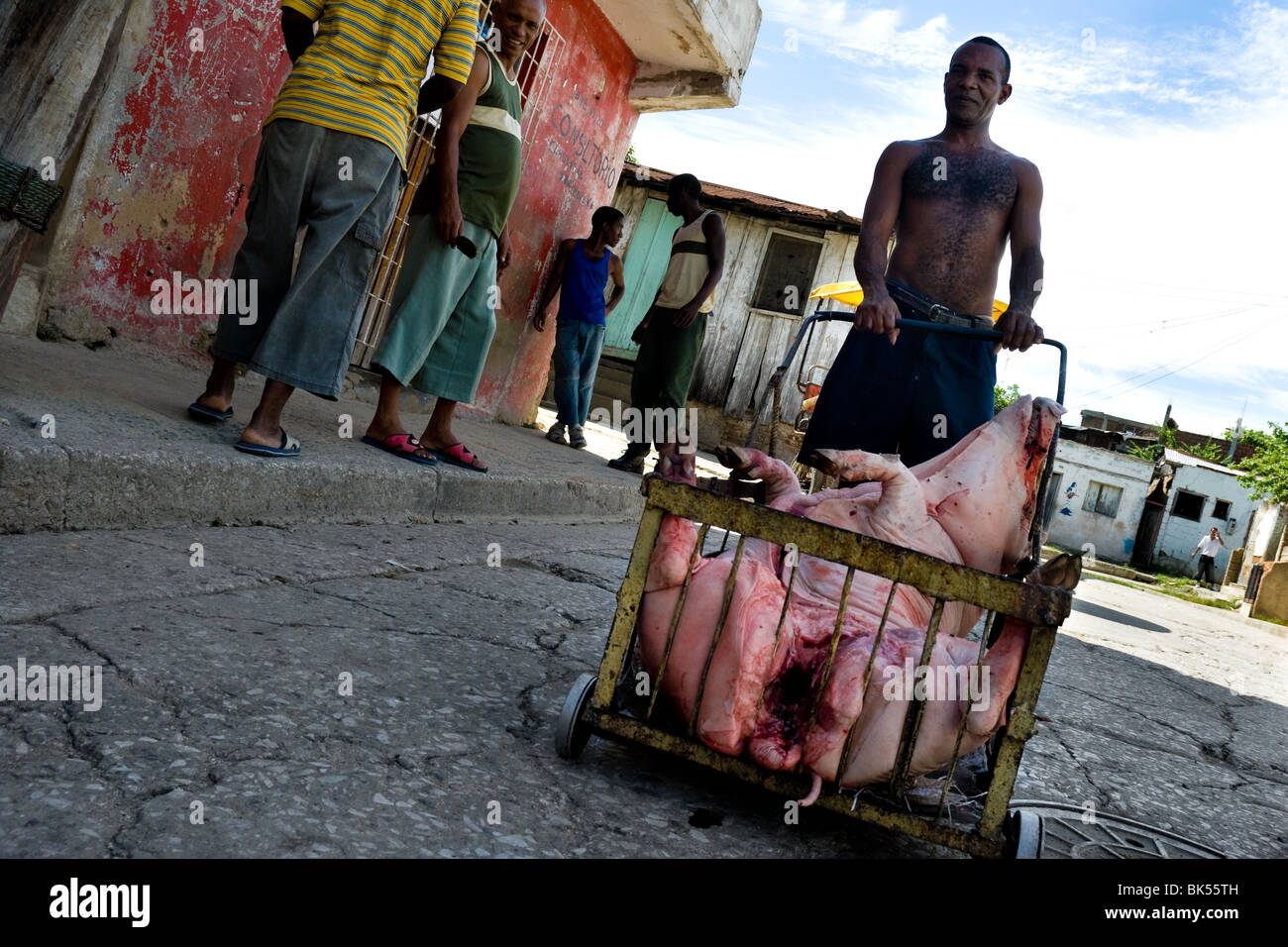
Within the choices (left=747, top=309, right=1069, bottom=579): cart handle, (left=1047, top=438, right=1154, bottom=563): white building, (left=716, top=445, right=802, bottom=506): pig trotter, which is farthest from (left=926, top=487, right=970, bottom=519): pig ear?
(left=1047, top=438, right=1154, bottom=563): white building

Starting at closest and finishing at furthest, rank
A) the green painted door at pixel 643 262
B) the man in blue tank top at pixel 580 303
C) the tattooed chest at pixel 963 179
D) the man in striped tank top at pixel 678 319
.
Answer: the tattooed chest at pixel 963 179
the man in striped tank top at pixel 678 319
the man in blue tank top at pixel 580 303
the green painted door at pixel 643 262

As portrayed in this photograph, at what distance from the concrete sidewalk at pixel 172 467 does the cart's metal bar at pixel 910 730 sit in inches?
87.0

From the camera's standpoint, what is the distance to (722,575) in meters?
1.81

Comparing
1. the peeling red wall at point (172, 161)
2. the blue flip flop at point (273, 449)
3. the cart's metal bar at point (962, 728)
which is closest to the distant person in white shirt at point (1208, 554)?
the peeling red wall at point (172, 161)

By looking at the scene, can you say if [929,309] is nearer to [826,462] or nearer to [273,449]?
[826,462]

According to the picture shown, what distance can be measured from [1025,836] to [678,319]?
5.35m

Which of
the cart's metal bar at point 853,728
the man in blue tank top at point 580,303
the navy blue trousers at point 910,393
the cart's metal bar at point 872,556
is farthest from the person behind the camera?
the man in blue tank top at point 580,303

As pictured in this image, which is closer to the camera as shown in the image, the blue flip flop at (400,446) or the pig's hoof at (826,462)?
the pig's hoof at (826,462)

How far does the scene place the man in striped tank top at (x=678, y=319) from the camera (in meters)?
6.71

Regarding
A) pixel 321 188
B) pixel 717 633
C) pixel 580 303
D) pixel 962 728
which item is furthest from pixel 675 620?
pixel 580 303

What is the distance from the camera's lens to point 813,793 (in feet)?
5.41

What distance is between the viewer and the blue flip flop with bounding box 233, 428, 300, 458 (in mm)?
3207

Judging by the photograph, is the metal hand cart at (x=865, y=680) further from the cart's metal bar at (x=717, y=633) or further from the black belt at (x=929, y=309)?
the black belt at (x=929, y=309)
